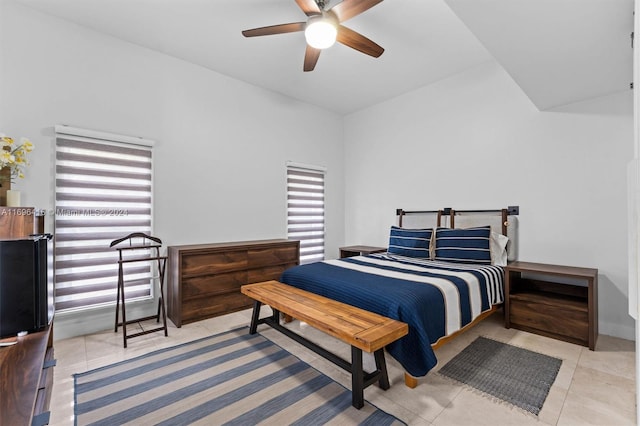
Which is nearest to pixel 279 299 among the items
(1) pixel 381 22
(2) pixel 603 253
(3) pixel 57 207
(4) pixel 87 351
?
(4) pixel 87 351

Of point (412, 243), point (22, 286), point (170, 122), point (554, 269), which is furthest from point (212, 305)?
point (554, 269)

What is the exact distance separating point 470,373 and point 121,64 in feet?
14.2

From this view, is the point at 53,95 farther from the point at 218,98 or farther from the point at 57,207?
the point at 218,98

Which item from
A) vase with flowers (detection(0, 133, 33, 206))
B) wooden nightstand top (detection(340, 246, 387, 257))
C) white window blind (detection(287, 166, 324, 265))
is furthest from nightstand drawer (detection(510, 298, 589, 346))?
vase with flowers (detection(0, 133, 33, 206))

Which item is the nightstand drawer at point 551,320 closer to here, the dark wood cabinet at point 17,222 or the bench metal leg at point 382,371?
the bench metal leg at point 382,371

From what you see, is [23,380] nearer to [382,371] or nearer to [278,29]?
[382,371]

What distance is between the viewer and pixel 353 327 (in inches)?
72.2

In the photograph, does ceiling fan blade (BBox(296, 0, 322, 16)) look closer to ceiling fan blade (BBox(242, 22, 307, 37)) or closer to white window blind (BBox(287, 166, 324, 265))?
ceiling fan blade (BBox(242, 22, 307, 37))

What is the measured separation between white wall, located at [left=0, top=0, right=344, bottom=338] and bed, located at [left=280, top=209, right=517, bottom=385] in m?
1.49

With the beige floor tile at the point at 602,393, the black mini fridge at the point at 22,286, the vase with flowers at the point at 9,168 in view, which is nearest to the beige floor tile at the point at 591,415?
the beige floor tile at the point at 602,393

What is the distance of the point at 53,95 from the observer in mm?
2729

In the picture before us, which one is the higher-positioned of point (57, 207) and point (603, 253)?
point (57, 207)

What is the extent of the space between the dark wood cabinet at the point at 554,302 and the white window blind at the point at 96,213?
3907mm

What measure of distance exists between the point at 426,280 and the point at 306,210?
273 centimetres
